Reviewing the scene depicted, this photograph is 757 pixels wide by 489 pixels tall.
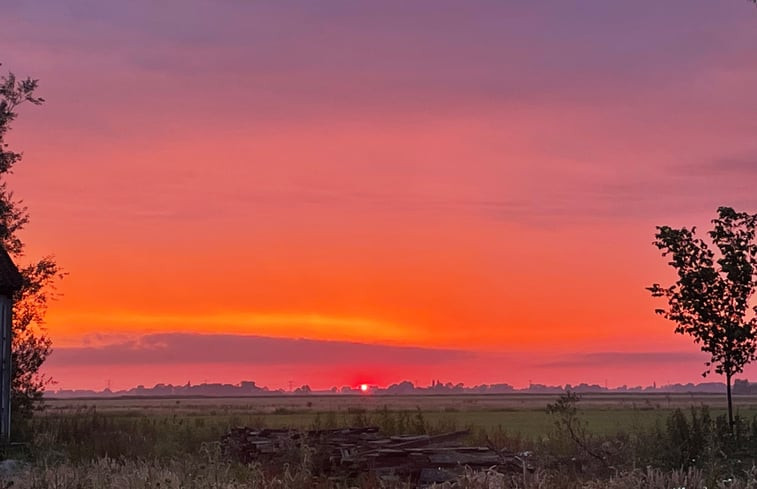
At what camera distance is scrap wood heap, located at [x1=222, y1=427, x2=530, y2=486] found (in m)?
21.5

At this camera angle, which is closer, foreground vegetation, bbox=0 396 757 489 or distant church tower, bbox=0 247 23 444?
foreground vegetation, bbox=0 396 757 489

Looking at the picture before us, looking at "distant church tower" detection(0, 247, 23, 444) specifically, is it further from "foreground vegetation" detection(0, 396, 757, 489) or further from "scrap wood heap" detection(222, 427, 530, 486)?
"scrap wood heap" detection(222, 427, 530, 486)

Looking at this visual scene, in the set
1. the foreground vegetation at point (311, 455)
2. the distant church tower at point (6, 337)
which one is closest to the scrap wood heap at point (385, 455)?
the foreground vegetation at point (311, 455)

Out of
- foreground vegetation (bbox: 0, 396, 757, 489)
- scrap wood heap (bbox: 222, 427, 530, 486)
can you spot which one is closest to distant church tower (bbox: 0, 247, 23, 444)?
foreground vegetation (bbox: 0, 396, 757, 489)

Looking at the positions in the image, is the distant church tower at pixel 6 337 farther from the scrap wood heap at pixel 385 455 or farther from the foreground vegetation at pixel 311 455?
the scrap wood heap at pixel 385 455

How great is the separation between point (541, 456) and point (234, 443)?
9866mm

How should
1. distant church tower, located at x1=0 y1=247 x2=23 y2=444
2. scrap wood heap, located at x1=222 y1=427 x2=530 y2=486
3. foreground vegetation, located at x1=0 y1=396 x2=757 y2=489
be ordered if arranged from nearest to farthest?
foreground vegetation, located at x1=0 y1=396 x2=757 y2=489 < scrap wood heap, located at x1=222 y1=427 x2=530 y2=486 < distant church tower, located at x1=0 y1=247 x2=23 y2=444

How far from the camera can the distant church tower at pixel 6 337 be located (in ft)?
95.3

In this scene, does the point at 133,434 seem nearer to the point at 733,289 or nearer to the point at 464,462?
the point at 464,462

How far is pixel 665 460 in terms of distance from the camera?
23484mm

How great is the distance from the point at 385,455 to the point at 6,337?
14.0m

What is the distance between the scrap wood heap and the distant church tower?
7962 mm

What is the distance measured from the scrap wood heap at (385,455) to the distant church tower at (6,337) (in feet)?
26.1

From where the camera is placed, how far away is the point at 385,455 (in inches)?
869
